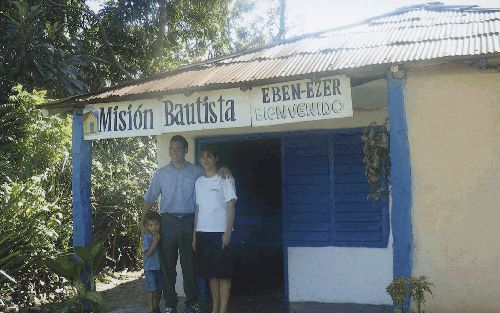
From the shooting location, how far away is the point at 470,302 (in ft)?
16.6

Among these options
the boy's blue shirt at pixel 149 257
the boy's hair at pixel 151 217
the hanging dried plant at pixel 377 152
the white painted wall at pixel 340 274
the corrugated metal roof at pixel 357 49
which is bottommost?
the white painted wall at pixel 340 274

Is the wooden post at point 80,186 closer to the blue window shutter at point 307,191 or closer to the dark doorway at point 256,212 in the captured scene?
the dark doorway at point 256,212

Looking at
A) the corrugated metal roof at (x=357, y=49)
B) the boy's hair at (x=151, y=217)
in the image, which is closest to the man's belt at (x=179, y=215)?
the boy's hair at (x=151, y=217)

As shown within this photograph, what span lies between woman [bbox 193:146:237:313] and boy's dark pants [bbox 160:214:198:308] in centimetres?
15

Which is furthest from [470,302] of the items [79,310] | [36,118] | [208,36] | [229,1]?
[229,1]

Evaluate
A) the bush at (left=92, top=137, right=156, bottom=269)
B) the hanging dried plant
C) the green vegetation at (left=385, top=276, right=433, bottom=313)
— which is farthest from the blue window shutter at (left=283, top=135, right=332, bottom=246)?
the bush at (left=92, top=137, right=156, bottom=269)

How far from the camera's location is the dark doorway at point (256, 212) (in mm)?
8086

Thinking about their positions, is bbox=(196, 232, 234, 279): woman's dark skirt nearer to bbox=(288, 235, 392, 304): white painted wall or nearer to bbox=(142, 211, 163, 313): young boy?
bbox=(142, 211, 163, 313): young boy

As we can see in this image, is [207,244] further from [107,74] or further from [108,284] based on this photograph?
[107,74]

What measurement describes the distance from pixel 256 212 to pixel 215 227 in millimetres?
3363

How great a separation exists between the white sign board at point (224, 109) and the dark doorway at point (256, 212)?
6.85ft

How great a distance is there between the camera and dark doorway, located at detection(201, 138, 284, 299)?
318 inches

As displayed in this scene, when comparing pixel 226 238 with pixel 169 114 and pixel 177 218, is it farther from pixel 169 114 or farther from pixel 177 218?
pixel 169 114

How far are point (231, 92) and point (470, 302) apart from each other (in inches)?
122
